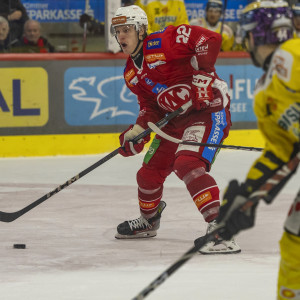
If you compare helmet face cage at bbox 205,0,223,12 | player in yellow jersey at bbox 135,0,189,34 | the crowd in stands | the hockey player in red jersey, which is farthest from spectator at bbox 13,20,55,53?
the hockey player in red jersey

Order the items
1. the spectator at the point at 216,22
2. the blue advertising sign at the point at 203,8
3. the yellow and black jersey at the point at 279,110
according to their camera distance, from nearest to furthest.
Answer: the yellow and black jersey at the point at 279,110
the spectator at the point at 216,22
the blue advertising sign at the point at 203,8

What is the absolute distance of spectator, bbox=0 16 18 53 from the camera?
776 cm

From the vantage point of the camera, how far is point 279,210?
18.0ft

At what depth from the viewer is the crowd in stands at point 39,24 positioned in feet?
25.5

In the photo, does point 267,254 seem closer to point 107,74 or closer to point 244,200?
point 244,200

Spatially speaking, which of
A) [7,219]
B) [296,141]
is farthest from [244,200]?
[7,219]

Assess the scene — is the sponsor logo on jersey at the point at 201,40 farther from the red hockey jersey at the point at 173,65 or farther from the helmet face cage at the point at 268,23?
the helmet face cage at the point at 268,23

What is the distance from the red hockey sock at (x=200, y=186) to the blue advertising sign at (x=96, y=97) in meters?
3.63

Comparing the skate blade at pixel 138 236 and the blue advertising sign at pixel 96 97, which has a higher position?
the skate blade at pixel 138 236

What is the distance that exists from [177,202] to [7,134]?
2.38 meters

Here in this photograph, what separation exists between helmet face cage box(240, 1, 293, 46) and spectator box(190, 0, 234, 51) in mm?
5537

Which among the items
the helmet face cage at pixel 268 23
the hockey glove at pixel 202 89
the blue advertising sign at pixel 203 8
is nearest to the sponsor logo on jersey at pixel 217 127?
the hockey glove at pixel 202 89

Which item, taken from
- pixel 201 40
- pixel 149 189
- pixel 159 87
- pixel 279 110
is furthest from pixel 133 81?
pixel 279 110

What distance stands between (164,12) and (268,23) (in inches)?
215
